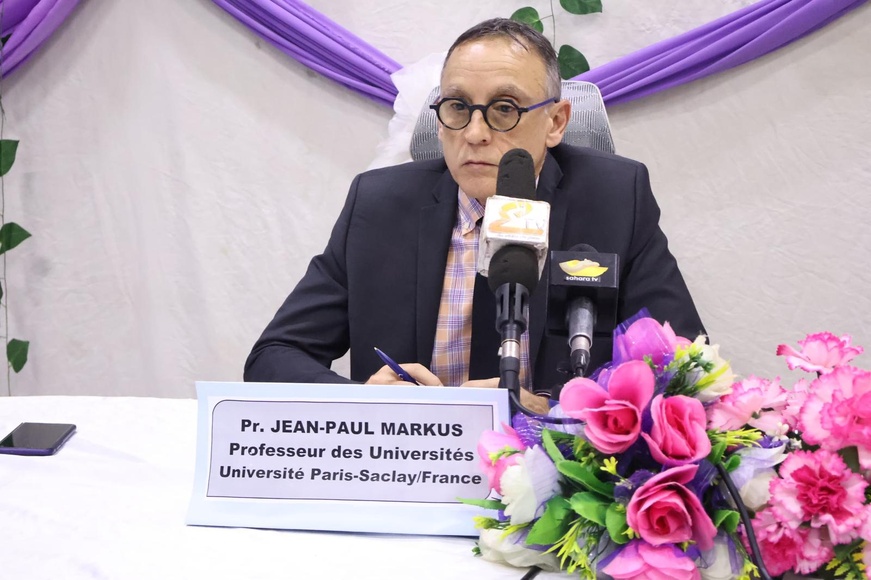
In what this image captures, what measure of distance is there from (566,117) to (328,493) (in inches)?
43.3

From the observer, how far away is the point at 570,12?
254 centimetres

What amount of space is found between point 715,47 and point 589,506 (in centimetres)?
199

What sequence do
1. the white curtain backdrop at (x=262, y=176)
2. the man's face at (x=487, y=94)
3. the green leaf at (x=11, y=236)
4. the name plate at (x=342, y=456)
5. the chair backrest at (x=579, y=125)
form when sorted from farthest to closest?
the green leaf at (x=11, y=236) → the white curtain backdrop at (x=262, y=176) → the chair backrest at (x=579, y=125) → the man's face at (x=487, y=94) → the name plate at (x=342, y=456)

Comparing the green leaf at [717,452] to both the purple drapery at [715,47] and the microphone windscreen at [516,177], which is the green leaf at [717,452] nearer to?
the microphone windscreen at [516,177]

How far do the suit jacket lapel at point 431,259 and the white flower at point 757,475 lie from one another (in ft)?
3.16

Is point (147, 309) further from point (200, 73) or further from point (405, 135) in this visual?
point (405, 135)

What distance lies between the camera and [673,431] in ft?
2.57

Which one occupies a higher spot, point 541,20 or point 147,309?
point 541,20

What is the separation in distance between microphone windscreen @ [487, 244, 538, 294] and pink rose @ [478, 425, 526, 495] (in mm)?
164

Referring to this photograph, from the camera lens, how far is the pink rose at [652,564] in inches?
30.0

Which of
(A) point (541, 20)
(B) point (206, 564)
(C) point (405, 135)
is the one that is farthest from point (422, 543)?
(A) point (541, 20)

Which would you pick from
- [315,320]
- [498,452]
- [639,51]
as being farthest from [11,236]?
[498,452]

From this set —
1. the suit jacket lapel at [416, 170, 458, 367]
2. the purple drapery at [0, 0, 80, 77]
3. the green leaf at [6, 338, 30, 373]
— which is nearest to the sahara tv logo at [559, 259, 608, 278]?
the suit jacket lapel at [416, 170, 458, 367]

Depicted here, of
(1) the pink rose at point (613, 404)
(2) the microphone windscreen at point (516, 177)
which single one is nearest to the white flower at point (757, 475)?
(1) the pink rose at point (613, 404)
